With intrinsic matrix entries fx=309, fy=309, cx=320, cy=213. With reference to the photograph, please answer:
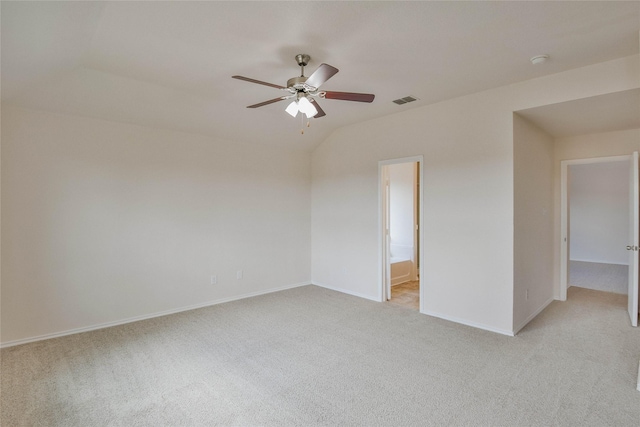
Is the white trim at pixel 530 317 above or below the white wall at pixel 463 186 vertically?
below

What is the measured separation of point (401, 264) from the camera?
19.1 ft

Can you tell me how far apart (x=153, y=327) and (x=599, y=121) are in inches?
236

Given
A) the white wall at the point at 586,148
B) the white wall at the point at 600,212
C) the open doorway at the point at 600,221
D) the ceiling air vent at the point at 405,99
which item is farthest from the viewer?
A: the white wall at the point at 600,212

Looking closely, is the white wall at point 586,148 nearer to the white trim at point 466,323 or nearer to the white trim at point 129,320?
the white trim at point 466,323

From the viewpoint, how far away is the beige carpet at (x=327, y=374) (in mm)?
2121

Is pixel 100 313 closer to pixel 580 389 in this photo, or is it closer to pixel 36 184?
pixel 36 184

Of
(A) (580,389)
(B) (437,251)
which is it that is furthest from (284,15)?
(A) (580,389)

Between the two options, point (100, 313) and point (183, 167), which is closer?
point (100, 313)

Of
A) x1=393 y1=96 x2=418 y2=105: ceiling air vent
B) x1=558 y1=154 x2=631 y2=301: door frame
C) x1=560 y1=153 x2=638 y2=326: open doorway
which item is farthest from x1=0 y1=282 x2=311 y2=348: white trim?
x1=560 y1=153 x2=638 y2=326: open doorway

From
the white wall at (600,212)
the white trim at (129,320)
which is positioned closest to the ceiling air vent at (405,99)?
the white trim at (129,320)

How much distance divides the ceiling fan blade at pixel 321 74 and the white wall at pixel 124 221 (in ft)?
8.91

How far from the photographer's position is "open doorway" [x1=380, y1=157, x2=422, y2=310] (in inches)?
188

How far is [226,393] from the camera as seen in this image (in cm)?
238

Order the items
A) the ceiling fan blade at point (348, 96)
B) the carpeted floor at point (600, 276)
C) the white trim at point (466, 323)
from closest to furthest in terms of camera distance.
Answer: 1. the ceiling fan blade at point (348, 96)
2. the white trim at point (466, 323)
3. the carpeted floor at point (600, 276)
